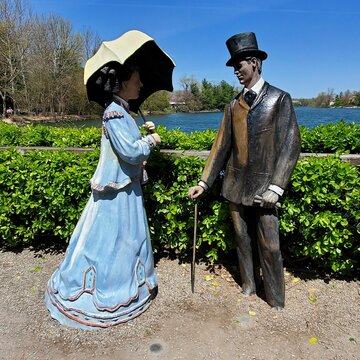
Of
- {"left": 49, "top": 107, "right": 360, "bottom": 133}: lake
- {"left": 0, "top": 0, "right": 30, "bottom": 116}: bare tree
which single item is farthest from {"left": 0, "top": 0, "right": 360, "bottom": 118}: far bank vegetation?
{"left": 49, "top": 107, "right": 360, "bottom": 133}: lake

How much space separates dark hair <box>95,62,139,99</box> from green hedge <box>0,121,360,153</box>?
2.02 m

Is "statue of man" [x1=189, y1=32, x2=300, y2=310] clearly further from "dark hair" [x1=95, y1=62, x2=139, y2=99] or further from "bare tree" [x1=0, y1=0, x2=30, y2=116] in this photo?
"bare tree" [x1=0, y1=0, x2=30, y2=116]

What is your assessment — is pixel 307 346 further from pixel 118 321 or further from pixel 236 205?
pixel 118 321

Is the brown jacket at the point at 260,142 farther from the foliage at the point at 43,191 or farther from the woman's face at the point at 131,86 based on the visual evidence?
the foliage at the point at 43,191

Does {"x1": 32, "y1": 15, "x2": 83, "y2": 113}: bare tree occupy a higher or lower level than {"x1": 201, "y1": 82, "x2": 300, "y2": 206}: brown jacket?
higher

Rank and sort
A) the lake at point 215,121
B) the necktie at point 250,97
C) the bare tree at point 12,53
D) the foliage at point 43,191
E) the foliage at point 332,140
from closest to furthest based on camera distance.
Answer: the necktie at point 250,97, the foliage at point 43,191, the foliage at point 332,140, the lake at point 215,121, the bare tree at point 12,53

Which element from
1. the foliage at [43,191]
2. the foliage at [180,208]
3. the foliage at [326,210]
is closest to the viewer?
the foliage at [326,210]

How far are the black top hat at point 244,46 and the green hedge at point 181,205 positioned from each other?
1.39m

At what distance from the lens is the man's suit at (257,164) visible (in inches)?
114

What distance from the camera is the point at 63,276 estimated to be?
127 inches

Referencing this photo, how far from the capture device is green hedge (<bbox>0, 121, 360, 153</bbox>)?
15.1 ft

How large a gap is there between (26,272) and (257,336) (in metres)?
2.79

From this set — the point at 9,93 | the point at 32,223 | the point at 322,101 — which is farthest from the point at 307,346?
the point at 322,101

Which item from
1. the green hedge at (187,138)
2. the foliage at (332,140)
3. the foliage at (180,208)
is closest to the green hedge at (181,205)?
the foliage at (180,208)
